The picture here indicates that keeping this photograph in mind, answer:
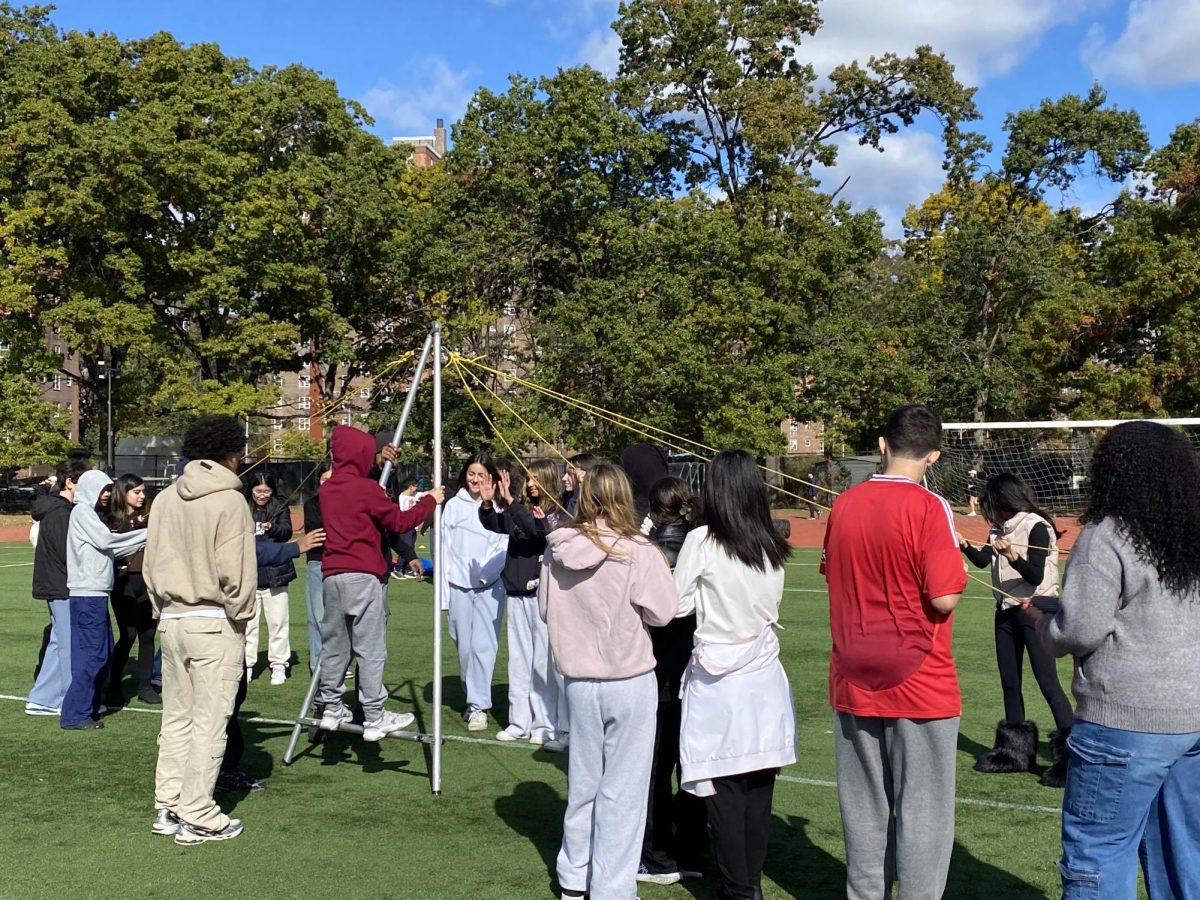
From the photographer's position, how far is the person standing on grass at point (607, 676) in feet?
16.0

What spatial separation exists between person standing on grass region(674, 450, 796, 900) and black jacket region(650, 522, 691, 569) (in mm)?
775

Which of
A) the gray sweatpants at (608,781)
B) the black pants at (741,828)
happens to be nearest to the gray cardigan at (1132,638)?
the black pants at (741,828)

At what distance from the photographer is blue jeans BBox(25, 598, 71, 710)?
8656 millimetres

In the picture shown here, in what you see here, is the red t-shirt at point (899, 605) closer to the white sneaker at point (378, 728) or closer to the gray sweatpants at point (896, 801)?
the gray sweatpants at point (896, 801)

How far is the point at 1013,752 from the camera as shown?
7.25 m

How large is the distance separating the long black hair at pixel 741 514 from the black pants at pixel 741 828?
0.93 meters

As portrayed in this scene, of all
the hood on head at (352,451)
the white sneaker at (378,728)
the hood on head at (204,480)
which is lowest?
the white sneaker at (378,728)

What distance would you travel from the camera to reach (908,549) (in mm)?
4191

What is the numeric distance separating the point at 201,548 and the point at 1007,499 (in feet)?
16.1

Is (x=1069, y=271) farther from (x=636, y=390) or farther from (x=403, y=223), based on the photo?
(x=403, y=223)

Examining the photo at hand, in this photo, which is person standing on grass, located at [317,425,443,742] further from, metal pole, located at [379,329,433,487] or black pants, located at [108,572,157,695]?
black pants, located at [108,572,157,695]

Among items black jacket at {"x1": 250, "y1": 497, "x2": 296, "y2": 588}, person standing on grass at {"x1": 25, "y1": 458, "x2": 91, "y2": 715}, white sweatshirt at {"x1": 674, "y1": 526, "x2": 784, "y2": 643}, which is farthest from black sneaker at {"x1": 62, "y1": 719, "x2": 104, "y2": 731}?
white sweatshirt at {"x1": 674, "y1": 526, "x2": 784, "y2": 643}

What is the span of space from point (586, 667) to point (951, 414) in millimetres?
35147

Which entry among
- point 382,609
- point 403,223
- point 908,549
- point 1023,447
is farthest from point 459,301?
point 908,549
